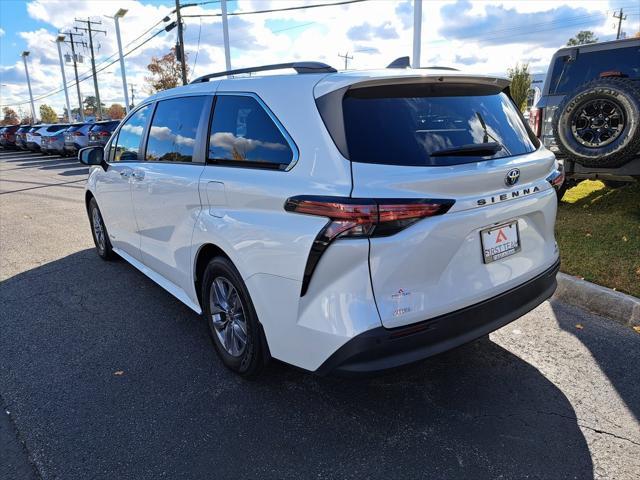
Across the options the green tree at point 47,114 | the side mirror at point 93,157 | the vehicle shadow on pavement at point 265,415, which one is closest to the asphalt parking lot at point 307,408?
the vehicle shadow on pavement at point 265,415

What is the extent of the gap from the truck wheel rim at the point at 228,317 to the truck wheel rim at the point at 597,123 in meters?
4.92

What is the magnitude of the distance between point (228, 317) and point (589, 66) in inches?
265

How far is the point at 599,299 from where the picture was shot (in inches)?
156

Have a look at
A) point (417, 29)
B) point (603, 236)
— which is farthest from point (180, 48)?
point (603, 236)

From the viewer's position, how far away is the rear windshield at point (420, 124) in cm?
231

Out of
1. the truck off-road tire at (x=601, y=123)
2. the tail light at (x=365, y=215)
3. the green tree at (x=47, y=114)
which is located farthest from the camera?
the green tree at (x=47, y=114)

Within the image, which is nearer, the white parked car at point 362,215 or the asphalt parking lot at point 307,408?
the white parked car at point 362,215

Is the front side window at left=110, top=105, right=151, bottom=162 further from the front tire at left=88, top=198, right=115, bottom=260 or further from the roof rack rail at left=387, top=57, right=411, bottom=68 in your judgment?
the roof rack rail at left=387, top=57, right=411, bottom=68

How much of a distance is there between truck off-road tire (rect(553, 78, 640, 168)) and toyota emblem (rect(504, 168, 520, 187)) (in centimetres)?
367

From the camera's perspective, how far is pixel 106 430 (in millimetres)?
2664

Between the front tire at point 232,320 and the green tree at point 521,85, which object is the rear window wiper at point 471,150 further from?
the green tree at point 521,85

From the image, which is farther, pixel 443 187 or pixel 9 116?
pixel 9 116

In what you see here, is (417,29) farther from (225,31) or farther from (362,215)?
(362,215)

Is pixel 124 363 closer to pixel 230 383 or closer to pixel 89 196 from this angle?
pixel 230 383
